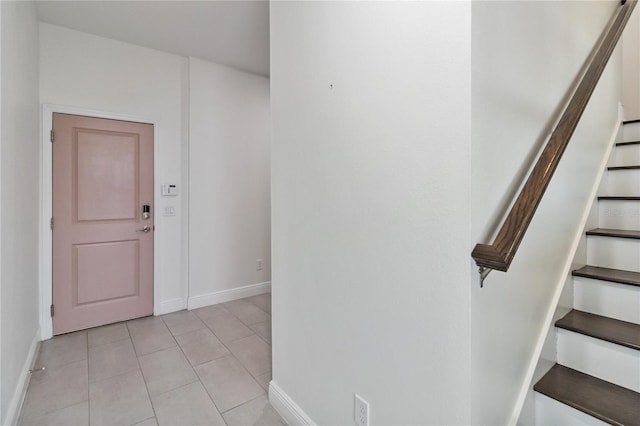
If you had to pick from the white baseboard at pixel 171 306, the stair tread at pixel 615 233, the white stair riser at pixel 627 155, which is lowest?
the white baseboard at pixel 171 306

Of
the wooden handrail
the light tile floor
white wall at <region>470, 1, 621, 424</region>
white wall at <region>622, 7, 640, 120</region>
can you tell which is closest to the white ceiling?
white wall at <region>470, 1, 621, 424</region>

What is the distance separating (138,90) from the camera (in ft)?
10.0

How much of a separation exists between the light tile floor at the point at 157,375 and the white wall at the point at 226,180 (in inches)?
27.3

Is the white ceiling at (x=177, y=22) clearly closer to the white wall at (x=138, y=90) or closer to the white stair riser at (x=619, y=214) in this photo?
the white wall at (x=138, y=90)

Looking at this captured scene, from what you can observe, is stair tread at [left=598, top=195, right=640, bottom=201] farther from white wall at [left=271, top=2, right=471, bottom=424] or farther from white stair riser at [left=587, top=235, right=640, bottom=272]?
white wall at [left=271, top=2, right=471, bottom=424]

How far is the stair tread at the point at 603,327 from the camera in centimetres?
128

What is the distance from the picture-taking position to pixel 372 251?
1191mm

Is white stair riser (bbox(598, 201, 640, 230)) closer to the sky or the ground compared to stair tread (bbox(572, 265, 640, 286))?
closer to the sky

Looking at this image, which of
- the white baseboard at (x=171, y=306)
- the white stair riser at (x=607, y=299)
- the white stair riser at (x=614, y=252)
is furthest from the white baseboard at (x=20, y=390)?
the white stair riser at (x=614, y=252)

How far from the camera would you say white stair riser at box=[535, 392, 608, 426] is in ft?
3.80

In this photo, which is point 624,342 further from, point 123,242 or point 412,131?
point 123,242

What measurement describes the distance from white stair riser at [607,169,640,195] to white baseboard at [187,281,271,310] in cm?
341

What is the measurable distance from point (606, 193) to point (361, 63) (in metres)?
2.02

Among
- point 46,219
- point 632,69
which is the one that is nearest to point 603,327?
point 632,69
